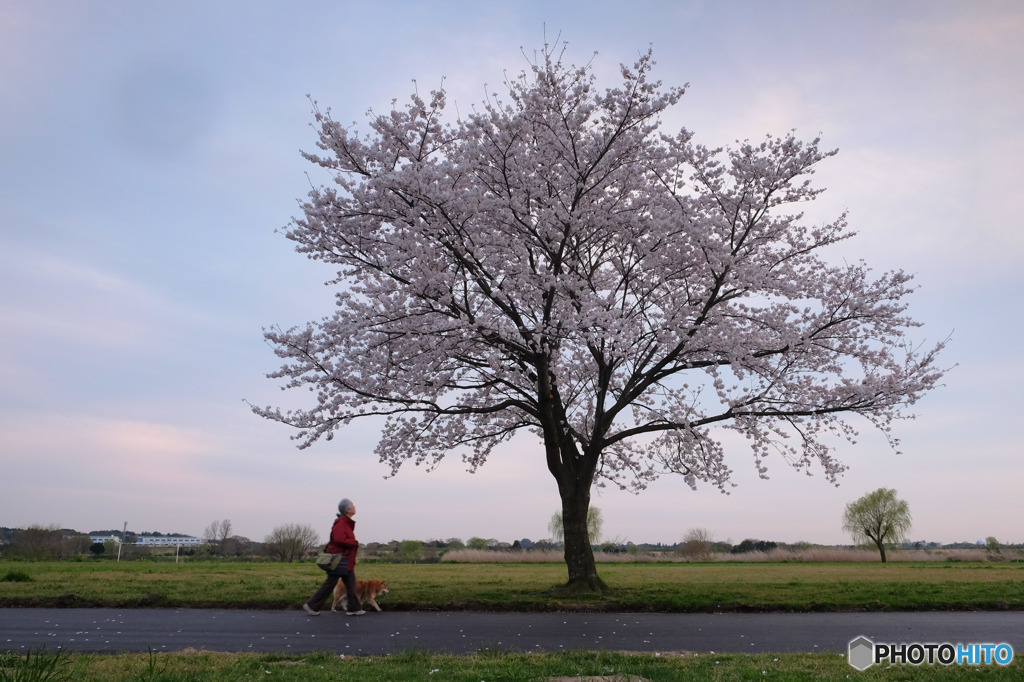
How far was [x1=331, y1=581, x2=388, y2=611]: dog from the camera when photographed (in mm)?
12422

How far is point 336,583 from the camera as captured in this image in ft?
40.5

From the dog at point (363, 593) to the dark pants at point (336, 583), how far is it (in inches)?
6.1

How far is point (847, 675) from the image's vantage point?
6074 millimetres

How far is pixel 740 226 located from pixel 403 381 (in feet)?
26.8

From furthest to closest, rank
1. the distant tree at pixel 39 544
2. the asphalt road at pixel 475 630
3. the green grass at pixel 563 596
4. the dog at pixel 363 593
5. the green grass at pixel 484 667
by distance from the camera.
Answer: the distant tree at pixel 39 544
the green grass at pixel 563 596
the dog at pixel 363 593
the asphalt road at pixel 475 630
the green grass at pixel 484 667

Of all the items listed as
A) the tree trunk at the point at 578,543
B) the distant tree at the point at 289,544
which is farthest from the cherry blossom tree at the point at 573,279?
the distant tree at the point at 289,544

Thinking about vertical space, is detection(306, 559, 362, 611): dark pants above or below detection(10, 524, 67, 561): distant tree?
above

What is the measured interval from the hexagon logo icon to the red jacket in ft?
25.7

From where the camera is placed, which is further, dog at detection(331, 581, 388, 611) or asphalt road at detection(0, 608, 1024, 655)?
dog at detection(331, 581, 388, 611)

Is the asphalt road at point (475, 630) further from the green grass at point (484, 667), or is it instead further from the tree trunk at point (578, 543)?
the tree trunk at point (578, 543)

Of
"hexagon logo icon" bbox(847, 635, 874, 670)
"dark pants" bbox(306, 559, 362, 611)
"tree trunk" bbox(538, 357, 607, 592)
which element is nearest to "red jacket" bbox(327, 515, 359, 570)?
"dark pants" bbox(306, 559, 362, 611)

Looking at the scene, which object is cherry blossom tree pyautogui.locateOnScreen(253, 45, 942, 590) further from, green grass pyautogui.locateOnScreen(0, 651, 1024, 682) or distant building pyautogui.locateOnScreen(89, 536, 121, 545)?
distant building pyautogui.locateOnScreen(89, 536, 121, 545)

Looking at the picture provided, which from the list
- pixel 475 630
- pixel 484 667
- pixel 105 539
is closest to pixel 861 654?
pixel 484 667

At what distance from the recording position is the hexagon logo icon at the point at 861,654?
6.77m
